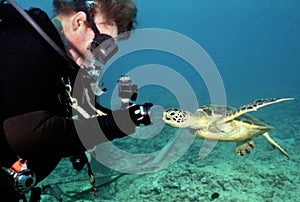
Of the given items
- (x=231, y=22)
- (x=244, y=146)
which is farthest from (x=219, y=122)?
(x=231, y=22)

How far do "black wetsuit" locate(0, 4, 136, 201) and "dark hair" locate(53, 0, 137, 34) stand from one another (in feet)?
1.41

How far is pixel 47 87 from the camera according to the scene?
1.70m

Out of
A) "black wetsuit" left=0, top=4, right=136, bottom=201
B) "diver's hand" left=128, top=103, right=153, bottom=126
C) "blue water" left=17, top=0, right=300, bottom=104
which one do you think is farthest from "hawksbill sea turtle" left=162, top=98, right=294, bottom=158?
"blue water" left=17, top=0, right=300, bottom=104

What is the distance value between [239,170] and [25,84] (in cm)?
442

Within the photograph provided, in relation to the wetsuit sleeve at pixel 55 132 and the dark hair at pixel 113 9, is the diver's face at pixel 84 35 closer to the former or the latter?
the dark hair at pixel 113 9

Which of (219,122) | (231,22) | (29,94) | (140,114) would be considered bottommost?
(29,94)

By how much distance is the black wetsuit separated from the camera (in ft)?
5.15

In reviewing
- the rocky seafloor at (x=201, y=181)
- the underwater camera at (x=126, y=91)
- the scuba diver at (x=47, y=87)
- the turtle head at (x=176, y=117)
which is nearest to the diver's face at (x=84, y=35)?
the scuba diver at (x=47, y=87)

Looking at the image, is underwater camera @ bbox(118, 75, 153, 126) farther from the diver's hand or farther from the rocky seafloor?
the rocky seafloor

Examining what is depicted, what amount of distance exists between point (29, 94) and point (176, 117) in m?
1.61

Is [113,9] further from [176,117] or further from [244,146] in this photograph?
[244,146]

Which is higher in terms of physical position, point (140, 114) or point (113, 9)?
point (113, 9)

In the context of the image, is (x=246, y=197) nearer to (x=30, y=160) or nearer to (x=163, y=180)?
(x=163, y=180)

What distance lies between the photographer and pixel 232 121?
10.7ft
